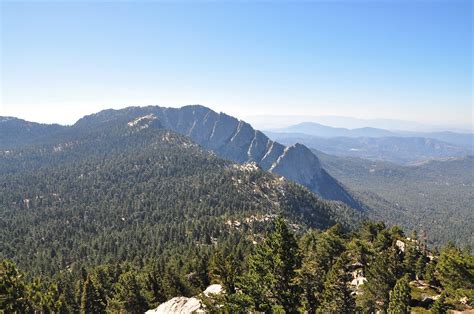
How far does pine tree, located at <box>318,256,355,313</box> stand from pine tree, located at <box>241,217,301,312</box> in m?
7.88

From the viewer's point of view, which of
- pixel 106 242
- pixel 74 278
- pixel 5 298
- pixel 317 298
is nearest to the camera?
pixel 5 298

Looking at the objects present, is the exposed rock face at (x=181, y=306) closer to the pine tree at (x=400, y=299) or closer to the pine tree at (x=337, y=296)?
the pine tree at (x=337, y=296)

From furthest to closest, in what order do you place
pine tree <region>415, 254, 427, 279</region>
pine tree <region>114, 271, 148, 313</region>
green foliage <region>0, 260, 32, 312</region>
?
1. pine tree <region>415, 254, 427, 279</region>
2. pine tree <region>114, 271, 148, 313</region>
3. green foliage <region>0, 260, 32, 312</region>

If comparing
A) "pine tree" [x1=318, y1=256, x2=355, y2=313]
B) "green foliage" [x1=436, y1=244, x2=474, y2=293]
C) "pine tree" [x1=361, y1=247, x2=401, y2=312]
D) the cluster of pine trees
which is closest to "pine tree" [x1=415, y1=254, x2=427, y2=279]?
the cluster of pine trees

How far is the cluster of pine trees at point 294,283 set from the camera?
144ft

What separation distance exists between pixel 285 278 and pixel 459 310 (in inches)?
1438

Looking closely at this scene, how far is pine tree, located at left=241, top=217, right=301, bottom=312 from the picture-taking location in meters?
43.2

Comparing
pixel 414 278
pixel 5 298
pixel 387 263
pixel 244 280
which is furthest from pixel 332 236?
pixel 5 298

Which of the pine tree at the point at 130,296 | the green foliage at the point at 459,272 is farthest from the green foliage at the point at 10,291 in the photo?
the green foliage at the point at 459,272

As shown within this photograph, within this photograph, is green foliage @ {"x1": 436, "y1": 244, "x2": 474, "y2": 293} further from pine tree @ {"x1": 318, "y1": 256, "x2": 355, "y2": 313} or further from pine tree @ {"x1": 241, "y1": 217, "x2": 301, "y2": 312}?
pine tree @ {"x1": 241, "y1": 217, "x2": 301, "y2": 312}

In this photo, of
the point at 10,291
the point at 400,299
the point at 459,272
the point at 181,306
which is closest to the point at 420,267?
the point at 459,272

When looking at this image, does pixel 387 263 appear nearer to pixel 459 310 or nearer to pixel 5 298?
pixel 459 310

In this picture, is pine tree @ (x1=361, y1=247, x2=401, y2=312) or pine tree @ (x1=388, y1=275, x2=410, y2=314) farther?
pine tree @ (x1=361, y1=247, x2=401, y2=312)

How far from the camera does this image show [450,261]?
205 feet
